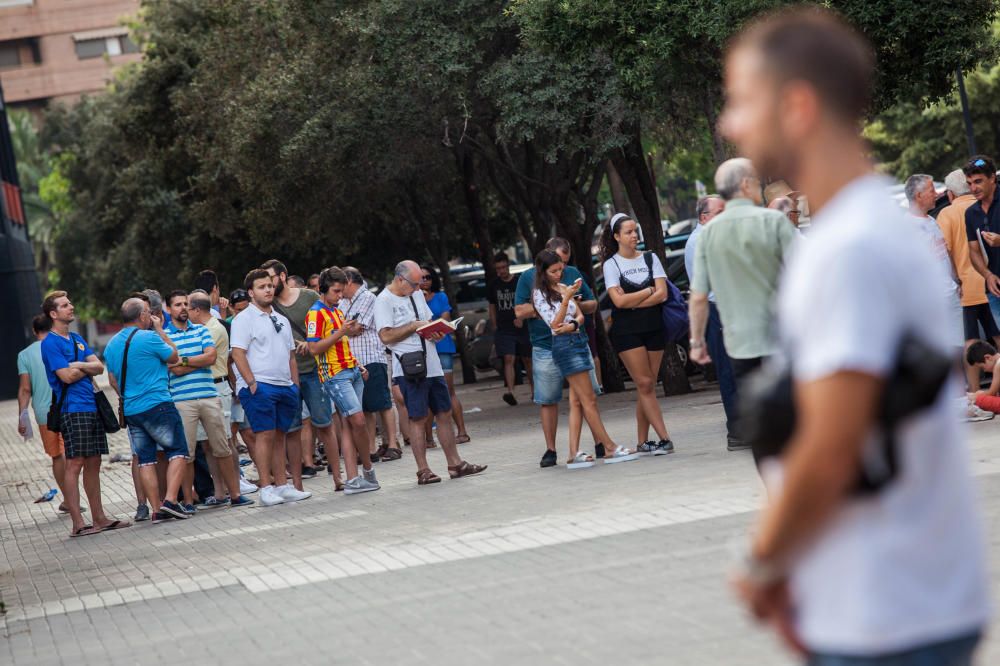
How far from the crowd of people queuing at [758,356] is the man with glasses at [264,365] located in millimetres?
19

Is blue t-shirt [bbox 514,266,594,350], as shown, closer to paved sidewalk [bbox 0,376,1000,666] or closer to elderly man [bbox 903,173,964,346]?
paved sidewalk [bbox 0,376,1000,666]

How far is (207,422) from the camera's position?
42.1ft

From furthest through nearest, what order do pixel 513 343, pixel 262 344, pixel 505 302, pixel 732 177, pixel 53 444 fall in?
pixel 513 343
pixel 505 302
pixel 53 444
pixel 262 344
pixel 732 177

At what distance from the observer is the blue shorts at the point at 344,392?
12.5 m

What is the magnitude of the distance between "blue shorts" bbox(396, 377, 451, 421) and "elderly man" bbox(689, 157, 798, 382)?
4.47 metres

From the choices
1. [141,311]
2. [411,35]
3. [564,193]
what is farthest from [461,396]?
[141,311]

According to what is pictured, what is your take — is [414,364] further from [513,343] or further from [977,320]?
[513,343]

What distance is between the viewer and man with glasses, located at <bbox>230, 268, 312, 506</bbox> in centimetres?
1230

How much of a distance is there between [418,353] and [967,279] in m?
4.49

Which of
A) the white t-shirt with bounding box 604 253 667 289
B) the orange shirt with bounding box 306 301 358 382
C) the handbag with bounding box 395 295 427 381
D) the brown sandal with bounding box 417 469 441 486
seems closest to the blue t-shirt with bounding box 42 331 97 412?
the orange shirt with bounding box 306 301 358 382

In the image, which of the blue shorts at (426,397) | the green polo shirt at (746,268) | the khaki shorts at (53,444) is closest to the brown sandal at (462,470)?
the blue shorts at (426,397)

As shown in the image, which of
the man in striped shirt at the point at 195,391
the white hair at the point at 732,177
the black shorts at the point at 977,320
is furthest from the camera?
the man in striped shirt at the point at 195,391

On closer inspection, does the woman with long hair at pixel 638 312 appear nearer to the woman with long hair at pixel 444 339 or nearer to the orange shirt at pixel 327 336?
the orange shirt at pixel 327 336

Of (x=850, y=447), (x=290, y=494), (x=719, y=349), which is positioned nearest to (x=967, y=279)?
(x=719, y=349)
